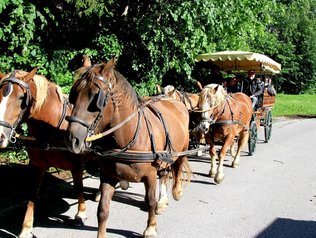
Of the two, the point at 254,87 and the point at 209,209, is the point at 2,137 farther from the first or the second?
the point at 254,87

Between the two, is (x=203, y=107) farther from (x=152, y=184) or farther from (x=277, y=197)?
(x=152, y=184)

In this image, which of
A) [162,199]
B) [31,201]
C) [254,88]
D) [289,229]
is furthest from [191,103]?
[31,201]

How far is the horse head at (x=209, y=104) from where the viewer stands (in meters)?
7.10

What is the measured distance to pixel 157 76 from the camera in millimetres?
10555

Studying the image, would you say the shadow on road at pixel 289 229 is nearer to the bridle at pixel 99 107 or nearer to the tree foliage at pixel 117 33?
the bridle at pixel 99 107

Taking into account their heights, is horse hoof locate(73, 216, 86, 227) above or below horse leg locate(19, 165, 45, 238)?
below

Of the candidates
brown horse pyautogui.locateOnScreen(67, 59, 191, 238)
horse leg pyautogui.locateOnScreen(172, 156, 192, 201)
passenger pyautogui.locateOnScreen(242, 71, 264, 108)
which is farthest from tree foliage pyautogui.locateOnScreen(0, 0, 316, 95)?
brown horse pyautogui.locateOnScreen(67, 59, 191, 238)

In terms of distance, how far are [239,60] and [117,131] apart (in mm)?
7785

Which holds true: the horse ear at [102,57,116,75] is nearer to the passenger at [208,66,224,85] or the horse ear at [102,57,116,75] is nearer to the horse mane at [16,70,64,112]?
the horse mane at [16,70,64,112]

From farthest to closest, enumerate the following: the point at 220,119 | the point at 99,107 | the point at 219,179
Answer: the point at 220,119 < the point at 219,179 < the point at 99,107

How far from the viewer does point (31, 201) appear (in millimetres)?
4668

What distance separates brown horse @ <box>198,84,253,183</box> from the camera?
23.6ft

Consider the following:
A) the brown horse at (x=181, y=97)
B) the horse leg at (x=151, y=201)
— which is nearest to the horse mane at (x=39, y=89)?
the horse leg at (x=151, y=201)

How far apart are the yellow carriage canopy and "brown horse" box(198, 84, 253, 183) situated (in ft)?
6.79
